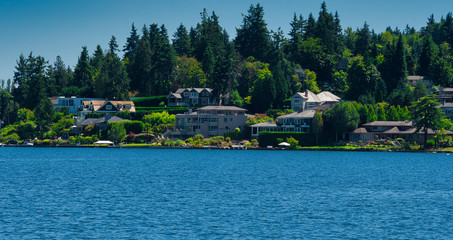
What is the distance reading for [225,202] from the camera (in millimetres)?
52469

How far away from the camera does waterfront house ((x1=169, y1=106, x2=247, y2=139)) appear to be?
490ft

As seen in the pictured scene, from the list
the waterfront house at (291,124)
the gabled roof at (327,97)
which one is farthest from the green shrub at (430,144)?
the gabled roof at (327,97)

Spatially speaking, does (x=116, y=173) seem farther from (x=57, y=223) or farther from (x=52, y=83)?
(x=52, y=83)

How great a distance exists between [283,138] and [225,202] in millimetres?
84838

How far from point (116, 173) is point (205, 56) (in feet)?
340

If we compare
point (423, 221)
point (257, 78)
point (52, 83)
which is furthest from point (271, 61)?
point (423, 221)

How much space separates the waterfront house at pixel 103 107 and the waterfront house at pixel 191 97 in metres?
11.3

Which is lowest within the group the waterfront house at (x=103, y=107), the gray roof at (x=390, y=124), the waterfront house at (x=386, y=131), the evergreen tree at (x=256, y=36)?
the waterfront house at (x=386, y=131)

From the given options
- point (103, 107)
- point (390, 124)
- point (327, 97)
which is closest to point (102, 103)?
point (103, 107)

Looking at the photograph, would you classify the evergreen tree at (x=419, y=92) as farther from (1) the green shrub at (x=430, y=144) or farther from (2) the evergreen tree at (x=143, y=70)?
(2) the evergreen tree at (x=143, y=70)

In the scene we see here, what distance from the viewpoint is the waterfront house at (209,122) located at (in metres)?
150

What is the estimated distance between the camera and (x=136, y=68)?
190 meters

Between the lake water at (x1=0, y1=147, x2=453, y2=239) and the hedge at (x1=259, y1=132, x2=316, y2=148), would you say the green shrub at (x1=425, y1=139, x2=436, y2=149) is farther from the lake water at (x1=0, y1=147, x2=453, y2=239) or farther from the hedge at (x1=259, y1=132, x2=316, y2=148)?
the lake water at (x1=0, y1=147, x2=453, y2=239)

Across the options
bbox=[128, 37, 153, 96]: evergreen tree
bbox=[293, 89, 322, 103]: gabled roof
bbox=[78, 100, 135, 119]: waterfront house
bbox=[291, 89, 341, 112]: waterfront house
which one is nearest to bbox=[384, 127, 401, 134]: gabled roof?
bbox=[291, 89, 341, 112]: waterfront house
